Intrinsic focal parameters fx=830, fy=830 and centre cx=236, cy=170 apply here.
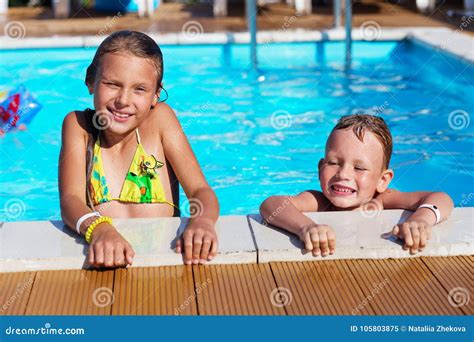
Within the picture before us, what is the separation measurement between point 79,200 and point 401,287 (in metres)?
1.37

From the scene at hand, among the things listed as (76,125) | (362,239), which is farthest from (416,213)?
(76,125)

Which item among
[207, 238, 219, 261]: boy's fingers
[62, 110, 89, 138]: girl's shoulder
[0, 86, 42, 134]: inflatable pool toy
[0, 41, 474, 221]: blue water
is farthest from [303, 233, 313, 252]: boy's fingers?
[0, 86, 42, 134]: inflatable pool toy

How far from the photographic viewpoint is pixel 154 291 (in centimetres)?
291

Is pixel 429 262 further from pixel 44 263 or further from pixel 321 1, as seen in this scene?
pixel 321 1

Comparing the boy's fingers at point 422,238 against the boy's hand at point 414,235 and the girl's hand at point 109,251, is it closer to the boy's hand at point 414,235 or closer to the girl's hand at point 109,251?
the boy's hand at point 414,235

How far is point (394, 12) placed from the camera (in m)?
11.5

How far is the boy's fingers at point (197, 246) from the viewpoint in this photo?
3.09 metres

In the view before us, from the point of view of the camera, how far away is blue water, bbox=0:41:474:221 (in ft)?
20.1

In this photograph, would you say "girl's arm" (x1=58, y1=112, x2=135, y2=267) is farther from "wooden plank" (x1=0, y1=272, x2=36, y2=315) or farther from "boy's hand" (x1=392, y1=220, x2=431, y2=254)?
"boy's hand" (x1=392, y1=220, x2=431, y2=254)

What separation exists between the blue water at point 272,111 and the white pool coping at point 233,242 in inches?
92.7

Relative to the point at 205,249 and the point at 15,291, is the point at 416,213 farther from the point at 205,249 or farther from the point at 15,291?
the point at 15,291

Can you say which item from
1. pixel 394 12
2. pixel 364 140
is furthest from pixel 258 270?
pixel 394 12

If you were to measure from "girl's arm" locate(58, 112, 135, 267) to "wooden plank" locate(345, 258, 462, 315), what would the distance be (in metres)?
0.87

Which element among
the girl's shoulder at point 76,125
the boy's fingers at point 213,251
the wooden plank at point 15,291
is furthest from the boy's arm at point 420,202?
the wooden plank at point 15,291
